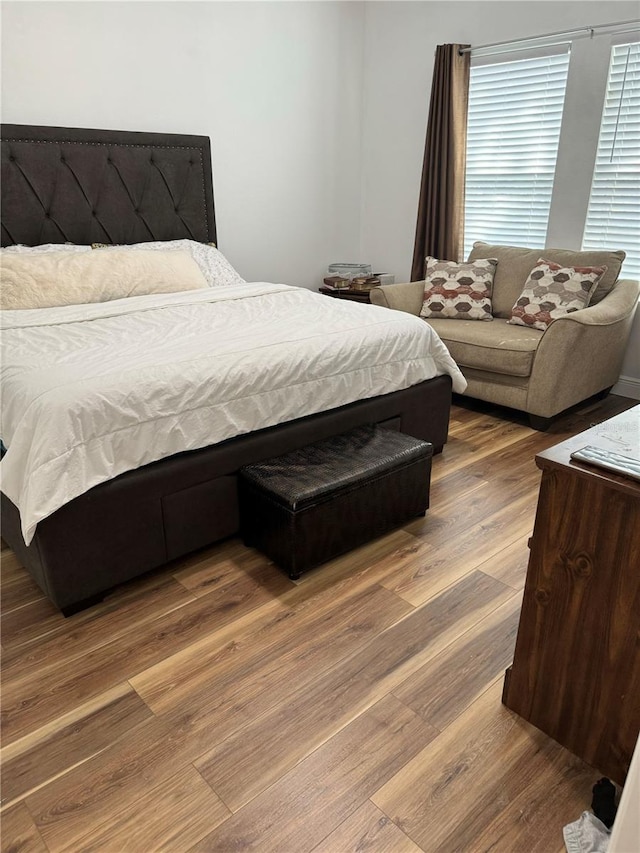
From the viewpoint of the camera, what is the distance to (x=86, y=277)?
2746 millimetres

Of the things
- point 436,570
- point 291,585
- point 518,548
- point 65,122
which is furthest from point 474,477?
point 65,122

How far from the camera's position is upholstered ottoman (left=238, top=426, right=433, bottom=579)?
6.48ft

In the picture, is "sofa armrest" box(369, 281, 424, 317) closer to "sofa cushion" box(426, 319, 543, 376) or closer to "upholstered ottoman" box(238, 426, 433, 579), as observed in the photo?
"sofa cushion" box(426, 319, 543, 376)

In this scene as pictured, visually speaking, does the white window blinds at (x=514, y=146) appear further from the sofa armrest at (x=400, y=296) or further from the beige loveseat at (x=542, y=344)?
the sofa armrest at (x=400, y=296)

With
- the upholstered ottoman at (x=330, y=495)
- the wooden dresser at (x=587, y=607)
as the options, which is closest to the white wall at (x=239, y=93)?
the upholstered ottoman at (x=330, y=495)

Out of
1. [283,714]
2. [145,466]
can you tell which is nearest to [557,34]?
[145,466]

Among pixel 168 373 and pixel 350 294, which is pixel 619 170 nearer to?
pixel 350 294

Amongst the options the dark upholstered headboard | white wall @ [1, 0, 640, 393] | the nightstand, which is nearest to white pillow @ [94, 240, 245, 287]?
the dark upholstered headboard

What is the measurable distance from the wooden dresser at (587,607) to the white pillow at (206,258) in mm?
2470

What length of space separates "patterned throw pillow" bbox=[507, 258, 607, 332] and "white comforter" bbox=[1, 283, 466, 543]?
977 millimetres

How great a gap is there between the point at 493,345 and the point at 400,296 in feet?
2.70

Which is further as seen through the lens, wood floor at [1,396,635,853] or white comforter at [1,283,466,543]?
white comforter at [1,283,466,543]

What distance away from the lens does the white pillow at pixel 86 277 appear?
2.59 m

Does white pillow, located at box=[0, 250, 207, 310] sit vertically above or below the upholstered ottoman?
above
